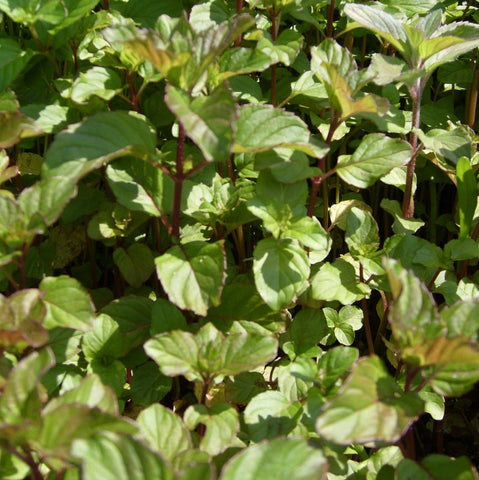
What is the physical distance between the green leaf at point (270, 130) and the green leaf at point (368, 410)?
1.59ft

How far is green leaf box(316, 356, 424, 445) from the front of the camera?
0.97m

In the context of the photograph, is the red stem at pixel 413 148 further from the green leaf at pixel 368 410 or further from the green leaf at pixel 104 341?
the green leaf at pixel 104 341

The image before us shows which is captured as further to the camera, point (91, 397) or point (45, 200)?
point (45, 200)

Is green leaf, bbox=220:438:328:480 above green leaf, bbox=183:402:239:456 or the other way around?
above

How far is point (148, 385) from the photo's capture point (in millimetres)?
1441

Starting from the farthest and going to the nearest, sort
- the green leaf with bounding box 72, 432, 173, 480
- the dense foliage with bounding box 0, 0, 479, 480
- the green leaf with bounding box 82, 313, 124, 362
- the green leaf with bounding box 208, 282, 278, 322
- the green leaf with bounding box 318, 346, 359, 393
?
the green leaf with bounding box 208, 282, 278, 322 → the green leaf with bounding box 82, 313, 124, 362 → the green leaf with bounding box 318, 346, 359, 393 → the dense foliage with bounding box 0, 0, 479, 480 → the green leaf with bounding box 72, 432, 173, 480

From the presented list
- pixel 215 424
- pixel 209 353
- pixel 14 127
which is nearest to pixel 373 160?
pixel 209 353

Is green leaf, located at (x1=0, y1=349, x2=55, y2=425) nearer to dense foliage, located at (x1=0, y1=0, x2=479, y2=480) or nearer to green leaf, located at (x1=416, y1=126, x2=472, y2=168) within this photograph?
dense foliage, located at (x1=0, y1=0, x2=479, y2=480)

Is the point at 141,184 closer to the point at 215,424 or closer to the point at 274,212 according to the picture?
the point at 274,212

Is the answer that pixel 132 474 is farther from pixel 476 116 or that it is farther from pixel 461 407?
pixel 476 116

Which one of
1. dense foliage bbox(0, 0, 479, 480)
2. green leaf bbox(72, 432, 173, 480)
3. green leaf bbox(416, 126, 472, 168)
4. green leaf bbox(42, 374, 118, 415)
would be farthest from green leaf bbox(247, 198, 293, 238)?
green leaf bbox(72, 432, 173, 480)

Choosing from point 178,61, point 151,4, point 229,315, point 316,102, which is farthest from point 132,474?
point 151,4

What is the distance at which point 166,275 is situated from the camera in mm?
1307

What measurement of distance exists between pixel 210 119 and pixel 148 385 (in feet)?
2.21
